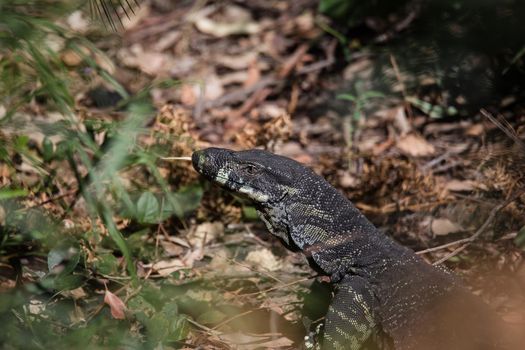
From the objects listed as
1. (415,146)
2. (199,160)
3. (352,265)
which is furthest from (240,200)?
(415,146)

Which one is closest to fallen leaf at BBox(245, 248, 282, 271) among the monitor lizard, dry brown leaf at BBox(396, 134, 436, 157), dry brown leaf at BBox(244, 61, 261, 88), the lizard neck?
the monitor lizard

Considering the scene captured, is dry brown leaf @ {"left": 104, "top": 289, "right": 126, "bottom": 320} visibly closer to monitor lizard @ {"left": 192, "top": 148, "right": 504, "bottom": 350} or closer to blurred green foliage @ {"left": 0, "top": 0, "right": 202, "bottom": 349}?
blurred green foliage @ {"left": 0, "top": 0, "right": 202, "bottom": 349}

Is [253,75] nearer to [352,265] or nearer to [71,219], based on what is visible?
[71,219]

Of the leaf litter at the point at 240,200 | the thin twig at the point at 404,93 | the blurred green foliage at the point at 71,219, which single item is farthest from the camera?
the thin twig at the point at 404,93

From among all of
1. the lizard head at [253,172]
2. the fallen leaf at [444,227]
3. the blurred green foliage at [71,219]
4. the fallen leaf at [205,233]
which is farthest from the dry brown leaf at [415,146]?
the lizard head at [253,172]

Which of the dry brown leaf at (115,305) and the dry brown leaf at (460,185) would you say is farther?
the dry brown leaf at (460,185)

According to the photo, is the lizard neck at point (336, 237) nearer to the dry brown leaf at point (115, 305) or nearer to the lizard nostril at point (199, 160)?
the lizard nostril at point (199, 160)
